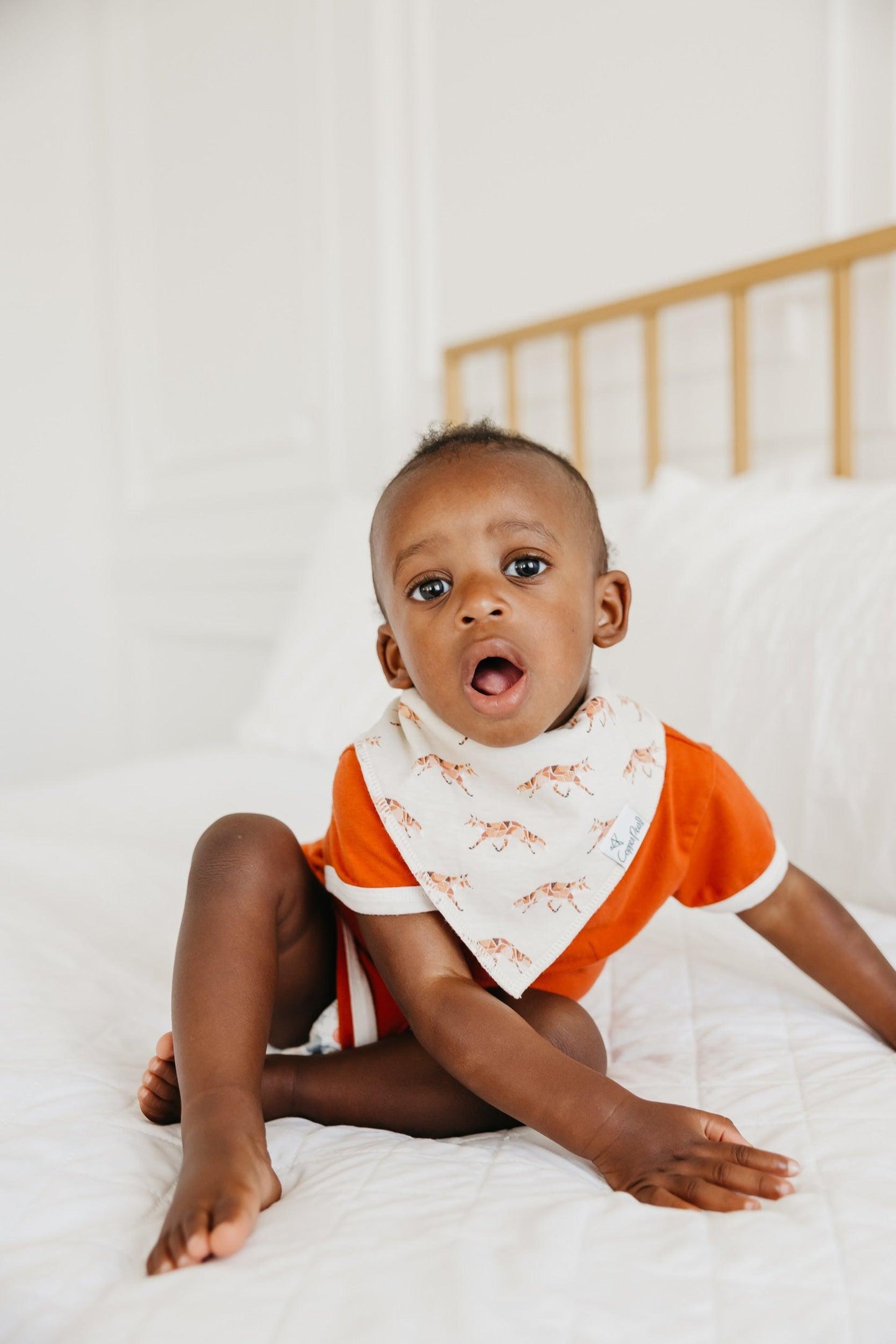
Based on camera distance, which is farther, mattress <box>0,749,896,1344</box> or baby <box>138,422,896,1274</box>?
baby <box>138,422,896,1274</box>

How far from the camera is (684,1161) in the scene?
61 cm

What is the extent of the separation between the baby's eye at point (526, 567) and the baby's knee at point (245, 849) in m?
0.24

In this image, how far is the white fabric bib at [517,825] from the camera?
787 mm

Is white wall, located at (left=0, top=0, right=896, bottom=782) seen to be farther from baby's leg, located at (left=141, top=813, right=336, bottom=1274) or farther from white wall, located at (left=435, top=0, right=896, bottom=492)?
baby's leg, located at (left=141, top=813, right=336, bottom=1274)

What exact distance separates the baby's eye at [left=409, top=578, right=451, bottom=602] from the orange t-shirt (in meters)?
0.14

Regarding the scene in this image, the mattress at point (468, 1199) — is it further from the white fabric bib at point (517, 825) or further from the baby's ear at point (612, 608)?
the baby's ear at point (612, 608)

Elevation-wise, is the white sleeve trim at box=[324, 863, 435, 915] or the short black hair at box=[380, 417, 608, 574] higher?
the short black hair at box=[380, 417, 608, 574]

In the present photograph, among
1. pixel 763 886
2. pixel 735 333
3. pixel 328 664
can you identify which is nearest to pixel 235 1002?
pixel 763 886

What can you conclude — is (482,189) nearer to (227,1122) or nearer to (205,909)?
(205,909)

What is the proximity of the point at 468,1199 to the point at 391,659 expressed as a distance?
417mm

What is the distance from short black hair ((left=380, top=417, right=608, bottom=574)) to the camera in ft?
2.71

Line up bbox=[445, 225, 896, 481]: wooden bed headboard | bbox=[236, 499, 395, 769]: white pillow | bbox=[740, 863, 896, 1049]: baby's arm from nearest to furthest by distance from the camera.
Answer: bbox=[740, 863, 896, 1049]: baby's arm, bbox=[445, 225, 896, 481]: wooden bed headboard, bbox=[236, 499, 395, 769]: white pillow

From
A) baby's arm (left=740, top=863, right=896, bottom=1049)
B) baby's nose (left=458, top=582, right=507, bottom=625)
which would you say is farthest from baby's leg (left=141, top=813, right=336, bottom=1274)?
baby's arm (left=740, top=863, right=896, bottom=1049)

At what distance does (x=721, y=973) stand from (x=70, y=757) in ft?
8.56
